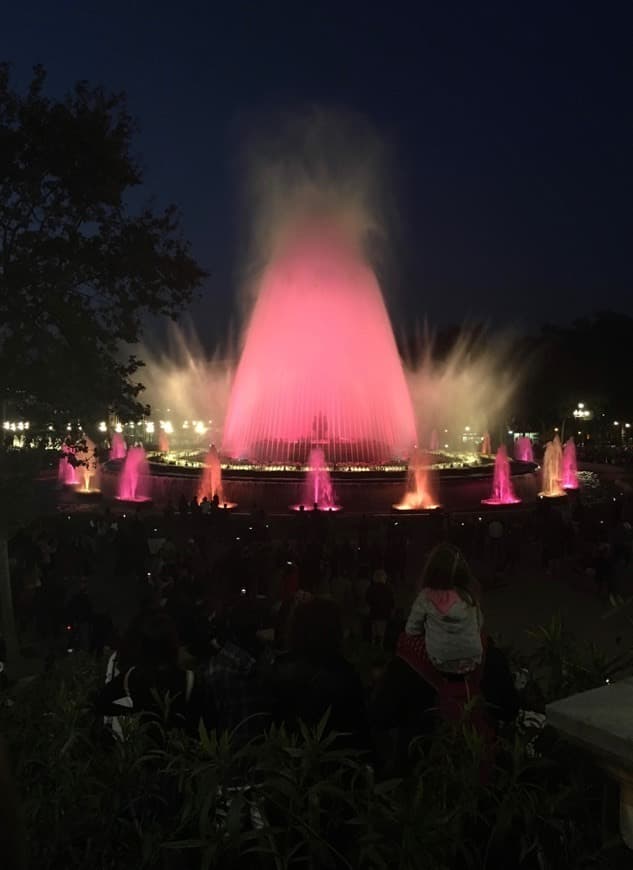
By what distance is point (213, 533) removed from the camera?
2030 cm

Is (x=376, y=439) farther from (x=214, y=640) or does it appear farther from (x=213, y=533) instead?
(x=214, y=640)

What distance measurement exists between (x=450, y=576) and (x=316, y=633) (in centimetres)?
95

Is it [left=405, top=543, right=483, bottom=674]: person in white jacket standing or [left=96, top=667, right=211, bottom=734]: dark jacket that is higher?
[left=405, top=543, right=483, bottom=674]: person in white jacket standing

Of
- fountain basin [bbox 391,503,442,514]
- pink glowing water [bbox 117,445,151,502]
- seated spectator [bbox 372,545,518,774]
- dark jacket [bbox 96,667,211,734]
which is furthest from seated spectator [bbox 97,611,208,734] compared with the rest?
pink glowing water [bbox 117,445,151,502]

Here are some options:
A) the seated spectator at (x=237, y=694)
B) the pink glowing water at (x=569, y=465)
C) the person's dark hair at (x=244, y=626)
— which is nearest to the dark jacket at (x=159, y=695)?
the seated spectator at (x=237, y=694)

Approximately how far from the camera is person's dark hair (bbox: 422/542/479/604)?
13.4 ft

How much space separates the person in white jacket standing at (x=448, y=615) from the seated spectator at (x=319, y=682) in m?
0.48

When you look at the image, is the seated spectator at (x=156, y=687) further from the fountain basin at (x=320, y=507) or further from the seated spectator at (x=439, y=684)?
the fountain basin at (x=320, y=507)

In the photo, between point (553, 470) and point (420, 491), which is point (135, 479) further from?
point (553, 470)

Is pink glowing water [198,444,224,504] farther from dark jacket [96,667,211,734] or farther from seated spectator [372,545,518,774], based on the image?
seated spectator [372,545,518,774]

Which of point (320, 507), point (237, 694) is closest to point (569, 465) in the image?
point (320, 507)

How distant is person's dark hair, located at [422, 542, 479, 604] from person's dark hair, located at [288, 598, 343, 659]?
2.27 ft

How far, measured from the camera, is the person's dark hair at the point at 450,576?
13.4 feet

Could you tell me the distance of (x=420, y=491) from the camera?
24406 mm
